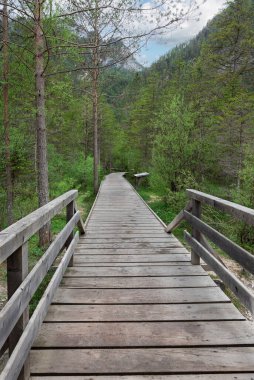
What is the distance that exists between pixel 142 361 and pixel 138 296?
1198 mm

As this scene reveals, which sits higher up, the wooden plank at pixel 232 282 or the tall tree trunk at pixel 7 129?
the tall tree trunk at pixel 7 129

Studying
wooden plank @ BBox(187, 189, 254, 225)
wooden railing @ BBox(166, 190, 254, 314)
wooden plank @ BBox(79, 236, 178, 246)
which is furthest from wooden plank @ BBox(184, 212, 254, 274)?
wooden plank @ BBox(79, 236, 178, 246)

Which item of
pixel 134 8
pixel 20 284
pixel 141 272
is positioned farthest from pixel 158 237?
pixel 134 8

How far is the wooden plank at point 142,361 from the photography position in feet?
7.43

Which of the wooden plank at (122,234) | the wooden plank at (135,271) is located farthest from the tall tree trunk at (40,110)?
the wooden plank at (135,271)

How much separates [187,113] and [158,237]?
10.2 metres

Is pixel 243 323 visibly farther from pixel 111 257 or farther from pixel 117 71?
pixel 117 71

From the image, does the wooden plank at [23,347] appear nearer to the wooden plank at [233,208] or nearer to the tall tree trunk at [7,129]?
the wooden plank at [233,208]

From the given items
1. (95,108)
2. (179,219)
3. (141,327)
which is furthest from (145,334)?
(95,108)

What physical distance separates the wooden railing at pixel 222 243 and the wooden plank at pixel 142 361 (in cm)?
42

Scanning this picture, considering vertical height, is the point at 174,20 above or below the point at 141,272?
above

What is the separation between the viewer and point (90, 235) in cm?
690

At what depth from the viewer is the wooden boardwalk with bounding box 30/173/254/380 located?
2.28 meters

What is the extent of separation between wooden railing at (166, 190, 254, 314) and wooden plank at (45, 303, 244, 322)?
0.92ft
